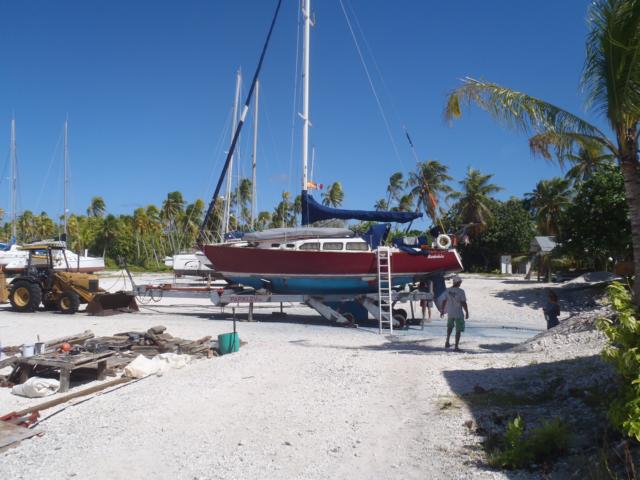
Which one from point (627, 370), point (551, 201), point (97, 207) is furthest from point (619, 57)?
point (97, 207)

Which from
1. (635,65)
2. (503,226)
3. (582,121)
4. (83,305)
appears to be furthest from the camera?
(503,226)

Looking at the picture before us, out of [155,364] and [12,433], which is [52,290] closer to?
[155,364]

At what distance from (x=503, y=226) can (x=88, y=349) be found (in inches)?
1756

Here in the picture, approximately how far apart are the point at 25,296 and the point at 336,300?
11027mm

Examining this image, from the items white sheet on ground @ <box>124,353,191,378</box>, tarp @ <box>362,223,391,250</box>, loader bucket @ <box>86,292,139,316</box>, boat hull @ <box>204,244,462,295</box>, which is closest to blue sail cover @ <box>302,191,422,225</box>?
tarp @ <box>362,223,391,250</box>

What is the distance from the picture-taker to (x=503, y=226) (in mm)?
48625

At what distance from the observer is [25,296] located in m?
17.9

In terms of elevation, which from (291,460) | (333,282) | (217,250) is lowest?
(291,460)

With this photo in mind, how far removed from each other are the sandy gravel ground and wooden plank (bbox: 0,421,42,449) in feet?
0.42

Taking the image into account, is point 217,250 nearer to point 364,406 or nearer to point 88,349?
point 88,349

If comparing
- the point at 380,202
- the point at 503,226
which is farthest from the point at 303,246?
the point at 380,202

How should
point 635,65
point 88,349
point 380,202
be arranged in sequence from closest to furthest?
Result: point 635,65 < point 88,349 < point 380,202

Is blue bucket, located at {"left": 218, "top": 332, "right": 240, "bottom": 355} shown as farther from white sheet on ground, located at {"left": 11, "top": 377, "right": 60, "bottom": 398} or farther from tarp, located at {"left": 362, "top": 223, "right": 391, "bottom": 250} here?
tarp, located at {"left": 362, "top": 223, "right": 391, "bottom": 250}

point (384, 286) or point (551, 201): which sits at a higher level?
point (551, 201)
